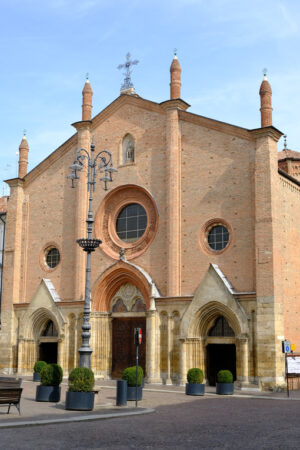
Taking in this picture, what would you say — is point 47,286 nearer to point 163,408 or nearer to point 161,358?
point 161,358

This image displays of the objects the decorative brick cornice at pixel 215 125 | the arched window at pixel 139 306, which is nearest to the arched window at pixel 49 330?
the arched window at pixel 139 306

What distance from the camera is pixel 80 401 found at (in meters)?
16.3

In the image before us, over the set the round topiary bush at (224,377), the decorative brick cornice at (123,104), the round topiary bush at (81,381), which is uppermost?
the decorative brick cornice at (123,104)

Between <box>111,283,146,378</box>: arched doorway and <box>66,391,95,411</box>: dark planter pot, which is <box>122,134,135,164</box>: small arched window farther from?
<box>66,391,95,411</box>: dark planter pot

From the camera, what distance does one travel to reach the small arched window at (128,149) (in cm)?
3038

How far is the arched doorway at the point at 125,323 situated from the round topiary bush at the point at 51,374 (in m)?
10.1

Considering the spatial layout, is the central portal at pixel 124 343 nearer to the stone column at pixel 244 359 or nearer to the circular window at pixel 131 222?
the circular window at pixel 131 222

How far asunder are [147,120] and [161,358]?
41.3 ft

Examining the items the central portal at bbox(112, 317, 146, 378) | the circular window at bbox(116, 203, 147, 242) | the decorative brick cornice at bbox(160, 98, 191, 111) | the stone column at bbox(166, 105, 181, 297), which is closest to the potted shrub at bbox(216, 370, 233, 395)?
the stone column at bbox(166, 105, 181, 297)

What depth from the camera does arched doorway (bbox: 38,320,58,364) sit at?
105 ft

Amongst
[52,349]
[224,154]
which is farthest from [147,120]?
[52,349]

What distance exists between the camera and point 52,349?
106ft

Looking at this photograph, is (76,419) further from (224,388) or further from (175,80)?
(175,80)

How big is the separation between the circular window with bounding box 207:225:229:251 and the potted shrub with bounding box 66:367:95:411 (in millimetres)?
11524
